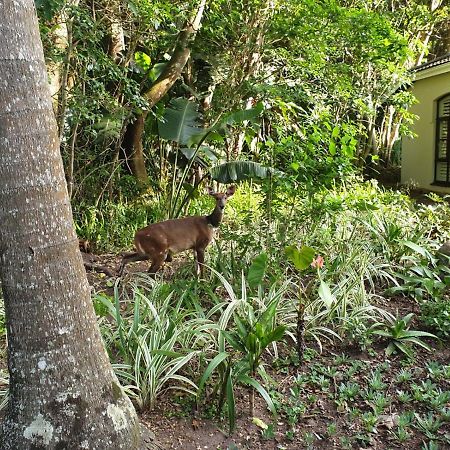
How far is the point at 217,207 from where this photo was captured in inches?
246

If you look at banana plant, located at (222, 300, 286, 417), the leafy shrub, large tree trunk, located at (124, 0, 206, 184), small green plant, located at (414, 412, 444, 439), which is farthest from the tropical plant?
large tree trunk, located at (124, 0, 206, 184)

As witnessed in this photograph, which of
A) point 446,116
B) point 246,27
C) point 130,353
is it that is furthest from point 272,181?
point 446,116

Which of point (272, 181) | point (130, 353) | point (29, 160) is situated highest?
point (29, 160)

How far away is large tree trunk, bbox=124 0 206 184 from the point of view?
8.82 metres

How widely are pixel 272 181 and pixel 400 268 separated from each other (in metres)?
1.81

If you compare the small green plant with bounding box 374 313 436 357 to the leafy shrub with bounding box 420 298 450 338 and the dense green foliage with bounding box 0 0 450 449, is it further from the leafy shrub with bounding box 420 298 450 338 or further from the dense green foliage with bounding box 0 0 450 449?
the leafy shrub with bounding box 420 298 450 338

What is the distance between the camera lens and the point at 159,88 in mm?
8891

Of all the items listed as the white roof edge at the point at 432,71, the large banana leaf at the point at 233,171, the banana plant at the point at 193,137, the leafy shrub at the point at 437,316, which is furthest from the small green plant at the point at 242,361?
the white roof edge at the point at 432,71

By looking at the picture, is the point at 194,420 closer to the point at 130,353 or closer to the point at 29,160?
the point at 130,353

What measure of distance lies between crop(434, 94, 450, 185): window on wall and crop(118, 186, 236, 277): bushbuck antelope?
1052cm

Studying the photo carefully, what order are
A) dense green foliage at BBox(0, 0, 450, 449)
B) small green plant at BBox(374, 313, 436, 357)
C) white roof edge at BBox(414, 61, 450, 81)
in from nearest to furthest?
1. dense green foliage at BBox(0, 0, 450, 449)
2. small green plant at BBox(374, 313, 436, 357)
3. white roof edge at BBox(414, 61, 450, 81)

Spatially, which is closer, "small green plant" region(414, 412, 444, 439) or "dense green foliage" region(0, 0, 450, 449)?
"small green plant" region(414, 412, 444, 439)

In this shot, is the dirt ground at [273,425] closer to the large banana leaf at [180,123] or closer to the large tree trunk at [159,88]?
the large banana leaf at [180,123]

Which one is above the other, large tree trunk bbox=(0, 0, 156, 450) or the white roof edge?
the white roof edge
